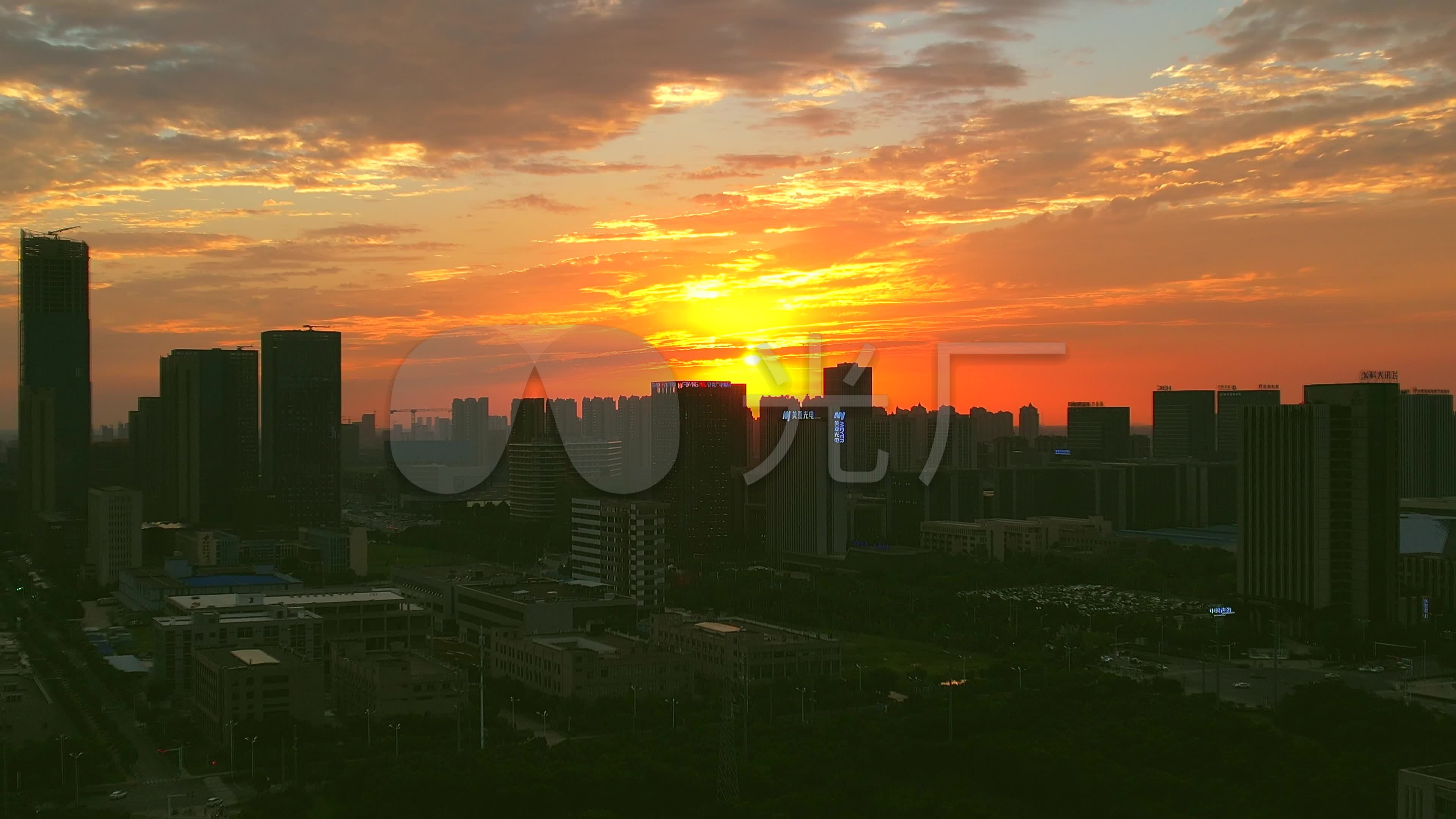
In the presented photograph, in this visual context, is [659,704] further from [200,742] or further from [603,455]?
[603,455]

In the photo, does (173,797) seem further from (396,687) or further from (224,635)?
(224,635)

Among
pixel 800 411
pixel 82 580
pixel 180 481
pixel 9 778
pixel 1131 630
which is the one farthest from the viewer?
pixel 180 481

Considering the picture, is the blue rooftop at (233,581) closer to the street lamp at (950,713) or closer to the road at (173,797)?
the road at (173,797)

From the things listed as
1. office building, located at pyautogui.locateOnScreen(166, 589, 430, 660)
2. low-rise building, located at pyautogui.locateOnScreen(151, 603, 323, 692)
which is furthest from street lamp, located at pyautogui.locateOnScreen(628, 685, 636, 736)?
office building, located at pyautogui.locateOnScreen(166, 589, 430, 660)

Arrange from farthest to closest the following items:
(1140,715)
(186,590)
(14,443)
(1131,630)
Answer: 1. (14,443)
2. (186,590)
3. (1131,630)
4. (1140,715)

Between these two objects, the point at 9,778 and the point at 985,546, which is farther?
the point at 985,546

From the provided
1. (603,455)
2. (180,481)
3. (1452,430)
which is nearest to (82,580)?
(180,481)
